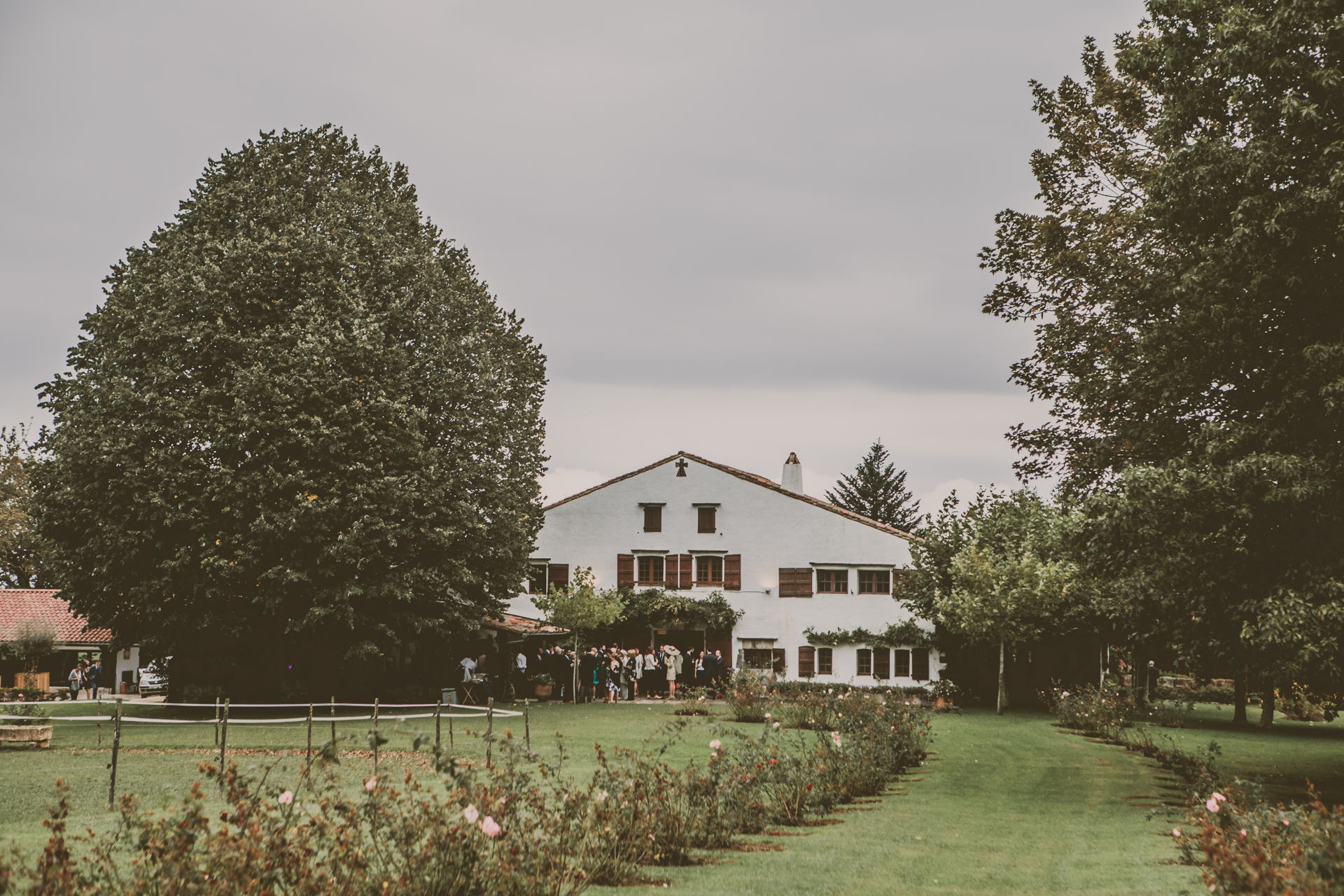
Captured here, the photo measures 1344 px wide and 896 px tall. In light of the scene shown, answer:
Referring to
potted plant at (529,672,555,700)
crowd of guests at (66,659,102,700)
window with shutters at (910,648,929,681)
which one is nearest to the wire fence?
potted plant at (529,672,555,700)

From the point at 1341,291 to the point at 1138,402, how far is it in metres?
3.98

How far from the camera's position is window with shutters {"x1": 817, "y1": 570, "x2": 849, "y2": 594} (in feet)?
144

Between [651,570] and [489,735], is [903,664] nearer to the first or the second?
[651,570]

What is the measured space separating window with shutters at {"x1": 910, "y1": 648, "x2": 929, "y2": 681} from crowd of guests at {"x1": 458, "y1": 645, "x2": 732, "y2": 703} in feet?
25.3

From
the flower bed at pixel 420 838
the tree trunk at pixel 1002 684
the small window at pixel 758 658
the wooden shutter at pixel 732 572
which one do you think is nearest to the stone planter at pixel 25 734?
the flower bed at pixel 420 838

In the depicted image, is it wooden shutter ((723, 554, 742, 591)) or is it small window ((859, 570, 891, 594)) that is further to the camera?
wooden shutter ((723, 554, 742, 591))

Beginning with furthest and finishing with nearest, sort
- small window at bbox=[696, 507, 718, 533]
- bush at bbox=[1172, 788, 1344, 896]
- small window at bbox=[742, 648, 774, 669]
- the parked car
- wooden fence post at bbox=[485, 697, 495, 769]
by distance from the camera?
the parked car < small window at bbox=[696, 507, 718, 533] < small window at bbox=[742, 648, 774, 669] < wooden fence post at bbox=[485, 697, 495, 769] < bush at bbox=[1172, 788, 1344, 896]

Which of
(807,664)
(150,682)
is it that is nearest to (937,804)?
(807,664)

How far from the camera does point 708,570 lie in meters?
44.6

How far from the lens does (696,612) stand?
42531mm

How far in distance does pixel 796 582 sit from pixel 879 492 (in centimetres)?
3466

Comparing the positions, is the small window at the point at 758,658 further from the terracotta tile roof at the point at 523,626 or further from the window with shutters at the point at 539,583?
the window with shutters at the point at 539,583

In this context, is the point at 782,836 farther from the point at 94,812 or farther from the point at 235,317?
the point at 235,317

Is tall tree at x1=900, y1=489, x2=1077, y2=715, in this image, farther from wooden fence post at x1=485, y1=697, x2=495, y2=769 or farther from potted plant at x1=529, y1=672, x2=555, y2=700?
wooden fence post at x1=485, y1=697, x2=495, y2=769
